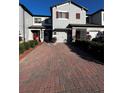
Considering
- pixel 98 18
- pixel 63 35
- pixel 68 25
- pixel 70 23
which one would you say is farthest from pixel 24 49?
pixel 98 18

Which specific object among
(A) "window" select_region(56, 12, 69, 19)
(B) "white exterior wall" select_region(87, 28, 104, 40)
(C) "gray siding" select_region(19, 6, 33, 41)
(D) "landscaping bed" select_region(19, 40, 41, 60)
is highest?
(A) "window" select_region(56, 12, 69, 19)

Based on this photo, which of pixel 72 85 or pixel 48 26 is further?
pixel 48 26

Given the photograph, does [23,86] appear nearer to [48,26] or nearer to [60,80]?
[60,80]

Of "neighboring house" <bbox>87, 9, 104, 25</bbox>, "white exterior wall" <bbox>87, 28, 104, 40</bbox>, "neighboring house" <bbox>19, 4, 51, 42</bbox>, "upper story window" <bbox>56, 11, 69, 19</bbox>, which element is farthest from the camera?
"neighboring house" <bbox>87, 9, 104, 25</bbox>

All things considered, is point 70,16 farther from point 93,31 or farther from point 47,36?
point 47,36

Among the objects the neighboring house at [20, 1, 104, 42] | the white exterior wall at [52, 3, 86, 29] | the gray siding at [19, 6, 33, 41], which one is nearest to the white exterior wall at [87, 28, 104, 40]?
the neighboring house at [20, 1, 104, 42]

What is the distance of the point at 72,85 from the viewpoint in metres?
4.36

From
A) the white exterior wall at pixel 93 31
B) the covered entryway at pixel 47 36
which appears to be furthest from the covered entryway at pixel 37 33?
the white exterior wall at pixel 93 31

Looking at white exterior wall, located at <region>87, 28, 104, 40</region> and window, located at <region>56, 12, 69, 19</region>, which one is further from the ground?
window, located at <region>56, 12, 69, 19</region>

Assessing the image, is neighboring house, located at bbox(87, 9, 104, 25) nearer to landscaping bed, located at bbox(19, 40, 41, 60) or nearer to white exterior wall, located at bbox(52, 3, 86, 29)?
white exterior wall, located at bbox(52, 3, 86, 29)

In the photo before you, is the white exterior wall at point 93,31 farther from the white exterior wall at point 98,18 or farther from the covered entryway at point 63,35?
the covered entryway at point 63,35
